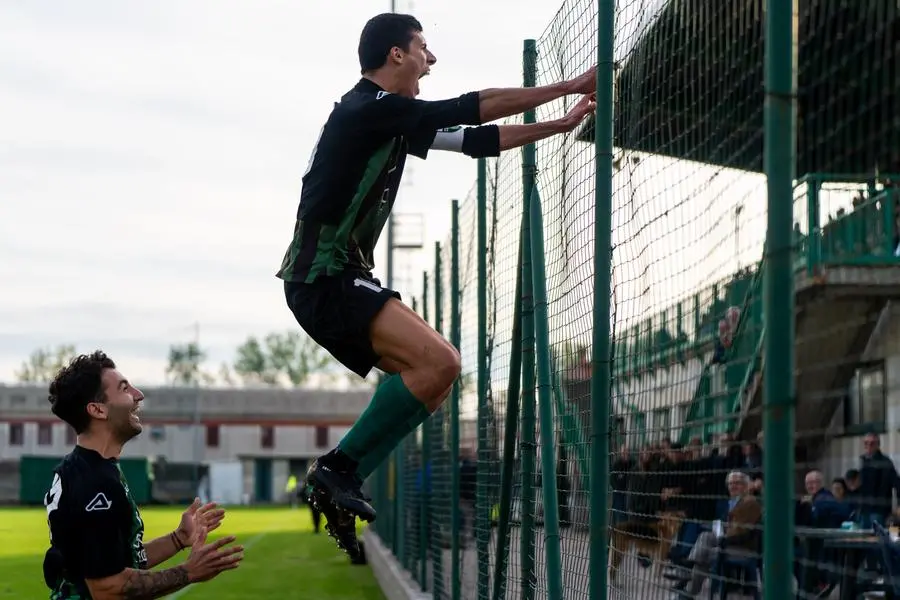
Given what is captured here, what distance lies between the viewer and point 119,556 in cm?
540

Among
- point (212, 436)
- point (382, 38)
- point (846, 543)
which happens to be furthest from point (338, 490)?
point (212, 436)

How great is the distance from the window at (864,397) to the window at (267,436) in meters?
82.0

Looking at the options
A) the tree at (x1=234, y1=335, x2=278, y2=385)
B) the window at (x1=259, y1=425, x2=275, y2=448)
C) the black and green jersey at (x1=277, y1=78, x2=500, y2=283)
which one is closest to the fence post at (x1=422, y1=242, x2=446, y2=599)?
the black and green jersey at (x1=277, y1=78, x2=500, y2=283)

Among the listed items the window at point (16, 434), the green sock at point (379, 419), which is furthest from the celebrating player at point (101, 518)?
the window at point (16, 434)

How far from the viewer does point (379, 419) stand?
16.6ft

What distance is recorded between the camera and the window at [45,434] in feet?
272

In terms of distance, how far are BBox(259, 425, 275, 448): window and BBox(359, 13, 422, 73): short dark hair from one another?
80.9m

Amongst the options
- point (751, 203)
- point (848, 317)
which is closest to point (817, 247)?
point (751, 203)

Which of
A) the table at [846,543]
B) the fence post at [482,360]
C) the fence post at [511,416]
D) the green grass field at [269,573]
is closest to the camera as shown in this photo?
the table at [846,543]

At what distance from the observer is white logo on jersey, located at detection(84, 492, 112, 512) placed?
537 cm

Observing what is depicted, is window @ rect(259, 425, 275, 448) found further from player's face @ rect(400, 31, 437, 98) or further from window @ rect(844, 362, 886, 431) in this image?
window @ rect(844, 362, 886, 431)

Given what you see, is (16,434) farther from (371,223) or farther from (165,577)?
(371,223)

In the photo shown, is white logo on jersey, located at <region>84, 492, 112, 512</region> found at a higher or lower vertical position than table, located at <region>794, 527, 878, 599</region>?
higher

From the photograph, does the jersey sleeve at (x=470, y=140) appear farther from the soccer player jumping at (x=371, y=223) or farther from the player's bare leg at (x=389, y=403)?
the player's bare leg at (x=389, y=403)
